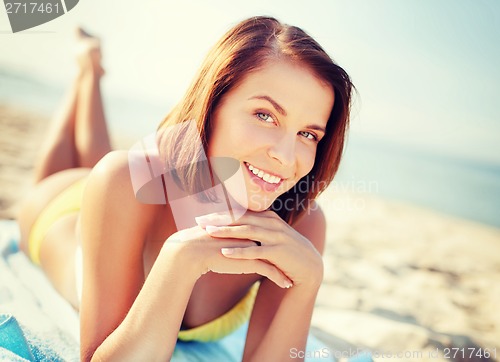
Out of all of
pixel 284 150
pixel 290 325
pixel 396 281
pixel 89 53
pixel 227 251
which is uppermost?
pixel 89 53

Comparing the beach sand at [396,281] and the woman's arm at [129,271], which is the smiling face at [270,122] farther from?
the beach sand at [396,281]

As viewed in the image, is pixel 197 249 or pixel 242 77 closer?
pixel 197 249

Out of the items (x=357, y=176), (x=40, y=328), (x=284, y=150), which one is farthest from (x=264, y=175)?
(x=357, y=176)

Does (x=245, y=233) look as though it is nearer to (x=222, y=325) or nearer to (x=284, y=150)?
(x=284, y=150)

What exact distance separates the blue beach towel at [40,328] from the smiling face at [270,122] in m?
1.04

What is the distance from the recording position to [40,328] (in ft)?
6.57

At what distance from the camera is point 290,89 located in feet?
5.01

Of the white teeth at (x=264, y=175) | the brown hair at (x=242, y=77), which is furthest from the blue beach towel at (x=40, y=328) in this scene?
the white teeth at (x=264, y=175)

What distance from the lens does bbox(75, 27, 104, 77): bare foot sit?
3.64 m

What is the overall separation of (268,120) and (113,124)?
13.4m

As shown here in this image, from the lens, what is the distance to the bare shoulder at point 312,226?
2.24 metres

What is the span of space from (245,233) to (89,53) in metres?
2.87

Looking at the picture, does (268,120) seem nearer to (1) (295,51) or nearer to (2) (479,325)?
(1) (295,51)

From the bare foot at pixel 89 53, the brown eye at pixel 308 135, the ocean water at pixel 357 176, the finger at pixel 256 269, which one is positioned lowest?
the ocean water at pixel 357 176
